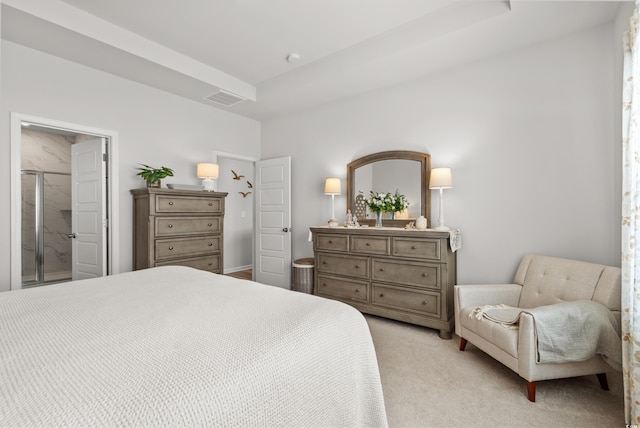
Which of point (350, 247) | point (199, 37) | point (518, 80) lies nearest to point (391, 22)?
point (518, 80)

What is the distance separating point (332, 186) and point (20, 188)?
3.18 m

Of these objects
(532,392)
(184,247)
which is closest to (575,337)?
(532,392)

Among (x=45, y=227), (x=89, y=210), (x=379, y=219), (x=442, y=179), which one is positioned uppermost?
(x=442, y=179)

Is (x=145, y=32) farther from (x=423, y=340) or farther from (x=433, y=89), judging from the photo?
(x=423, y=340)

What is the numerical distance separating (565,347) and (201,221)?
11.8 ft

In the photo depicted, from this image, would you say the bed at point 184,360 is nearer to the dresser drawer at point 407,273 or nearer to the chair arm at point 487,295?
the chair arm at point 487,295

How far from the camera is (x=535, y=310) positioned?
188 cm

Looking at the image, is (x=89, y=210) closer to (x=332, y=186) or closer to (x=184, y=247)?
→ (x=184, y=247)

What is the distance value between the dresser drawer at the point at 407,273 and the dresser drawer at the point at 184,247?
2055mm

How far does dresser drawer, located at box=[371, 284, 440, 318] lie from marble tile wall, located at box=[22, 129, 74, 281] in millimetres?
5305

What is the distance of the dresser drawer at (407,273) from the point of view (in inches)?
113

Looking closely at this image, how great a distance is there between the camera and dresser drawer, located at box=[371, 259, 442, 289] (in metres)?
2.87

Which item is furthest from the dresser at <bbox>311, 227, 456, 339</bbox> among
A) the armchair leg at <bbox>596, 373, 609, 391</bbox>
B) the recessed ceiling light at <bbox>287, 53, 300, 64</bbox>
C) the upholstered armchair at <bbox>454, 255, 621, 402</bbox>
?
the recessed ceiling light at <bbox>287, 53, 300, 64</bbox>

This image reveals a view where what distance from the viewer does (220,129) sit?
4.47 m
